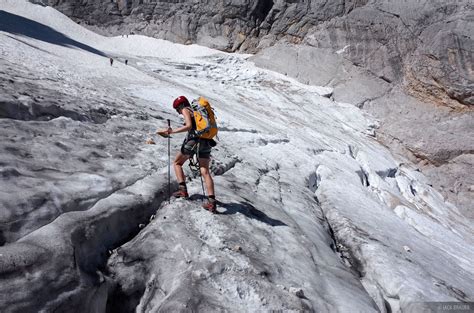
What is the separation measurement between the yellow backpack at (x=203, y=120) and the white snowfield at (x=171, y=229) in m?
1.16

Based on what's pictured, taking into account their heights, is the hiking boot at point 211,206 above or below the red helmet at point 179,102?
below

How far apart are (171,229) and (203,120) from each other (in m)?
1.81

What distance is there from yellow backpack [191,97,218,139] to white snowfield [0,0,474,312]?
116cm

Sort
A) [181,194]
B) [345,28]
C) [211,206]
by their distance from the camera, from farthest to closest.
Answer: [345,28] → [181,194] → [211,206]

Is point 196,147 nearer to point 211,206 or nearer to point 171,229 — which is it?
point 211,206

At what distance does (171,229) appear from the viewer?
543 cm

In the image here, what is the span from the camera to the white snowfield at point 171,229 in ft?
13.9

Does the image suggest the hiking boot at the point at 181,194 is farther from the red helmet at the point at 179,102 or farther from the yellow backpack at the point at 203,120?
the red helmet at the point at 179,102

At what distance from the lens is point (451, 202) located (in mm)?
21891

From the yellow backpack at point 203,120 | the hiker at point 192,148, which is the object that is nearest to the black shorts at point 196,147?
the hiker at point 192,148

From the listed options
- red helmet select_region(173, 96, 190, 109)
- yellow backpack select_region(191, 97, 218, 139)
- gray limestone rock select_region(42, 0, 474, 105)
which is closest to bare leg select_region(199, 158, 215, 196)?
yellow backpack select_region(191, 97, 218, 139)

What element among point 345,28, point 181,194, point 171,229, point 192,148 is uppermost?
point 345,28

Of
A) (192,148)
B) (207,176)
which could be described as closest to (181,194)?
Result: (207,176)

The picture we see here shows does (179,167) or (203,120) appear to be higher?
(203,120)
